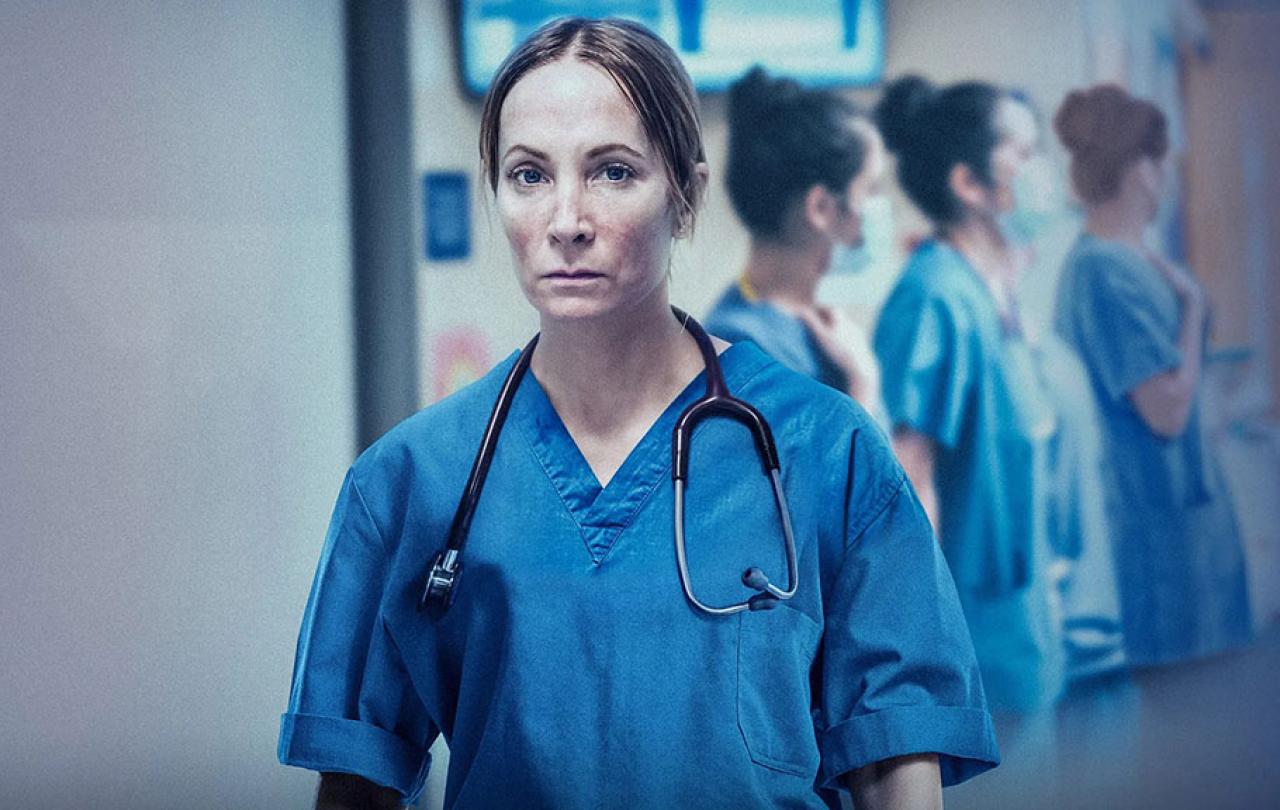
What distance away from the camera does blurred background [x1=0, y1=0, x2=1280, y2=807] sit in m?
1.36

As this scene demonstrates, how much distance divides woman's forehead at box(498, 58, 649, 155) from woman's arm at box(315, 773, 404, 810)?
426mm

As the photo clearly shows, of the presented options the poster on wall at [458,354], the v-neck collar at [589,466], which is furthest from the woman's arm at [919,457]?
the v-neck collar at [589,466]

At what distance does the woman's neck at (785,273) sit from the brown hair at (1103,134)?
1.18ft

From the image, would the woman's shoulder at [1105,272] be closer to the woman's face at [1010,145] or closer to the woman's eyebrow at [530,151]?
the woman's face at [1010,145]

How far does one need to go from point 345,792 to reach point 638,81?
50 centimetres

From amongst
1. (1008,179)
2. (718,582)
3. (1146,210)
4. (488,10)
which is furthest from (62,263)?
(1146,210)

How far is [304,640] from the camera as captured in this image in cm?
91

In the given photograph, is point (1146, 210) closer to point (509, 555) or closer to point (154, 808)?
point (509, 555)

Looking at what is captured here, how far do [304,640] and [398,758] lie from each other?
0.33ft

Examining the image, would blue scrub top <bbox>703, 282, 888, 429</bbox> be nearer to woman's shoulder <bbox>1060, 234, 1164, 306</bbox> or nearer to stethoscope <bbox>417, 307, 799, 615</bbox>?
woman's shoulder <bbox>1060, 234, 1164, 306</bbox>

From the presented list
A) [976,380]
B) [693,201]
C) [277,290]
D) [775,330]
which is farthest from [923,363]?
[693,201]

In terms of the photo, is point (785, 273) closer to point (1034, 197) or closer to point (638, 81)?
point (1034, 197)

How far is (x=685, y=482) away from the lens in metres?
0.88

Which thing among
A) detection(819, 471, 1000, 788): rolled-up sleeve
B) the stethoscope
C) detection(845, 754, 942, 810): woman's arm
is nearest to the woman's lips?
the stethoscope
